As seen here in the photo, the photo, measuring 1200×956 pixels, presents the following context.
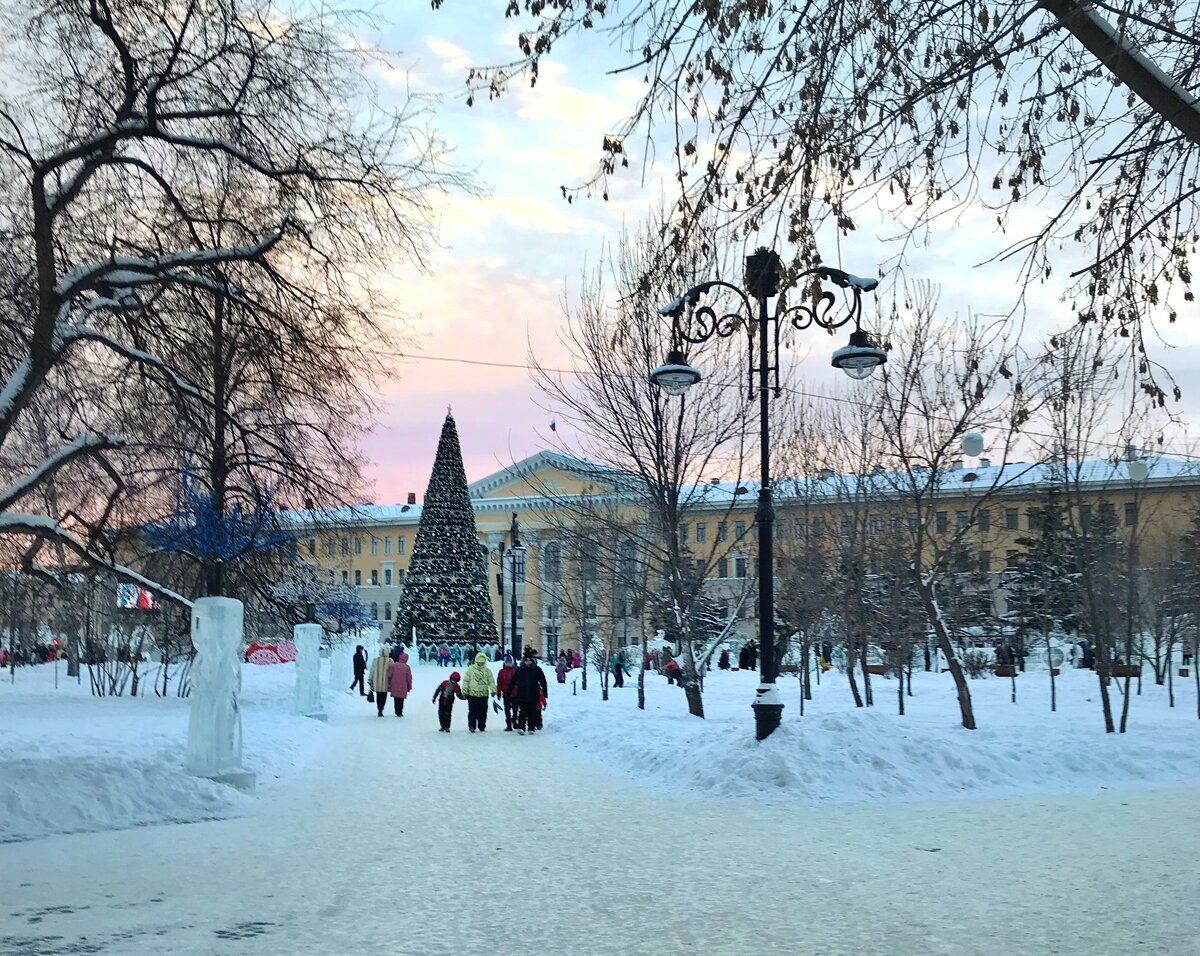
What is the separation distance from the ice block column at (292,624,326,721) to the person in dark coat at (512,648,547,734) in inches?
217

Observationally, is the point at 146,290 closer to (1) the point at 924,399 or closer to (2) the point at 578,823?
(2) the point at 578,823

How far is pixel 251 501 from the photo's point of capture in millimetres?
16953

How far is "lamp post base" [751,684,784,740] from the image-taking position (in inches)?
616

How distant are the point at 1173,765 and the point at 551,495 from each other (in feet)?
41.0

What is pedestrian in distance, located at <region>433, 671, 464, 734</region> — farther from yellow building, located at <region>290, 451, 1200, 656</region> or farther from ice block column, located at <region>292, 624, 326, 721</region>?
ice block column, located at <region>292, 624, 326, 721</region>

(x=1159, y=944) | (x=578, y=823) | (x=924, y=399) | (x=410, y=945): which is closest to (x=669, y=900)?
(x=410, y=945)

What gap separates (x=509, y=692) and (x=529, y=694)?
0.53 m

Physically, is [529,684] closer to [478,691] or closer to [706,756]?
[478,691]

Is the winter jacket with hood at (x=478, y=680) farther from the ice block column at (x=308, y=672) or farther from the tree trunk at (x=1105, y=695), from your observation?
the tree trunk at (x=1105, y=695)

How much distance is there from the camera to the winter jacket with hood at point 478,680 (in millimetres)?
24656

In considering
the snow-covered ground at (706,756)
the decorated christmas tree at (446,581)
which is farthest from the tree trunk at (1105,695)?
the decorated christmas tree at (446,581)

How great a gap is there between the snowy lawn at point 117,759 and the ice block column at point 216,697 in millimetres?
472

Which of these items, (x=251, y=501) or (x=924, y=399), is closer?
(x=251, y=501)

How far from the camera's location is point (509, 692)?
24.9 metres
